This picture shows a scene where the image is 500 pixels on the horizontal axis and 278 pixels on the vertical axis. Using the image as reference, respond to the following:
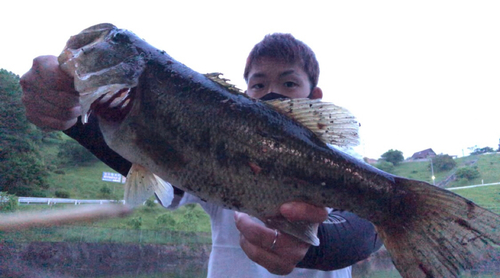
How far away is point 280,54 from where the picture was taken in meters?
3.54

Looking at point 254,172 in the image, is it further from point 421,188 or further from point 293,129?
point 421,188

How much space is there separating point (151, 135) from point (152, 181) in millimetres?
310

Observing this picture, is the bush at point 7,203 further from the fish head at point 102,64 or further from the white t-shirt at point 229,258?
the fish head at point 102,64

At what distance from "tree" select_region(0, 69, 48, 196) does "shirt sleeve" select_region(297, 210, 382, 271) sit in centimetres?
2336

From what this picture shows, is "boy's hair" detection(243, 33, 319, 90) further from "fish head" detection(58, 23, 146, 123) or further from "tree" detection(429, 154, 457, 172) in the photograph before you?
"tree" detection(429, 154, 457, 172)

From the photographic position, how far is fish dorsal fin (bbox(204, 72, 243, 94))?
2143 mm

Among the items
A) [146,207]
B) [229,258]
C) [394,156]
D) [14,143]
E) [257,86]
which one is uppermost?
[394,156]

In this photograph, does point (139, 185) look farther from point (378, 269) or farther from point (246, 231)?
point (378, 269)

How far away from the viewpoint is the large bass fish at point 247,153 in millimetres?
1936

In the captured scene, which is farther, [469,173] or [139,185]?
[469,173]

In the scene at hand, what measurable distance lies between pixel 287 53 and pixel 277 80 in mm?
396

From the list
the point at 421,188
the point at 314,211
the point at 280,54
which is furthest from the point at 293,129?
the point at 280,54

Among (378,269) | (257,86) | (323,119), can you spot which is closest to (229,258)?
(323,119)

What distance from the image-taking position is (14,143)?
75.9 ft
